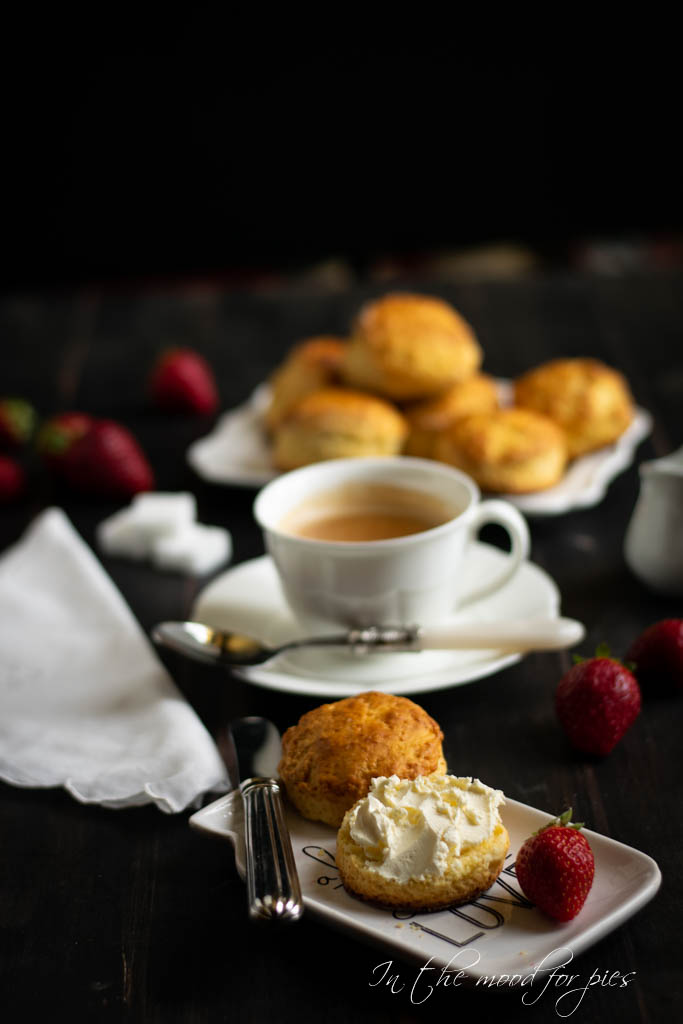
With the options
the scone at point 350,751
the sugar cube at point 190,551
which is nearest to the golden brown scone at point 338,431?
the sugar cube at point 190,551

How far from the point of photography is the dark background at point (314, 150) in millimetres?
4781

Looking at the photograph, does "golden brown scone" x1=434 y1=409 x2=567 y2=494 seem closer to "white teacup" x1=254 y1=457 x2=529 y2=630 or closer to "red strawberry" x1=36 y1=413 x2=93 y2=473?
"white teacup" x1=254 y1=457 x2=529 y2=630

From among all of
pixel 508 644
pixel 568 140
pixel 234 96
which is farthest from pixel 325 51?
pixel 508 644

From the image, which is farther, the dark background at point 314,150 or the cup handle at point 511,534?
the dark background at point 314,150

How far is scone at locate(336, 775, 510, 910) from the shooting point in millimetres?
846

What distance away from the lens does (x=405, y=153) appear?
4.96 m

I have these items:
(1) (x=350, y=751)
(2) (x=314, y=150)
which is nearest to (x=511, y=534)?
(1) (x=350, y=751)

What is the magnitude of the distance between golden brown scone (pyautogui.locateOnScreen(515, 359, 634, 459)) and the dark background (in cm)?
320

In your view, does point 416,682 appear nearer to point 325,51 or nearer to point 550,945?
point 550,945

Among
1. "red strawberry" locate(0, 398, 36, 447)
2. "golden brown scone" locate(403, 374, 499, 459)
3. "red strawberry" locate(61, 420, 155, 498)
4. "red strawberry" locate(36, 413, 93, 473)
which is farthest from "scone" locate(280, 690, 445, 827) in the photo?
"red strawberry" locate(0, 398, 36, 447)

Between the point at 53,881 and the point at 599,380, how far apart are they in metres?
1.29

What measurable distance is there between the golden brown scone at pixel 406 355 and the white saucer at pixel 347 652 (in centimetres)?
43

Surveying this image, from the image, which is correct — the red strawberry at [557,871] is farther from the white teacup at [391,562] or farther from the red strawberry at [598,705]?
the white teacup at [391,562]

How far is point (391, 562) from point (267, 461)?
69 cm
